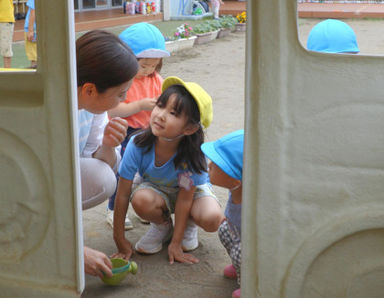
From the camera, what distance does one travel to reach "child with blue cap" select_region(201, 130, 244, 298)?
227cm

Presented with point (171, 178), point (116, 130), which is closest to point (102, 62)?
point (116, 130)

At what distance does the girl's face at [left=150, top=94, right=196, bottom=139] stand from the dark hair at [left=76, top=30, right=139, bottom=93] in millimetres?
283

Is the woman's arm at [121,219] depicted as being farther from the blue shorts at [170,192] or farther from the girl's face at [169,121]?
the girl's face at [169,121]

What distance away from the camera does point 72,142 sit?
1.87m

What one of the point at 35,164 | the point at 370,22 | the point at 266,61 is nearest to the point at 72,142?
the point at 35,164

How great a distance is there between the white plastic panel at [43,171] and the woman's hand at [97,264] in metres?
0.36

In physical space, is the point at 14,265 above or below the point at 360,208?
below

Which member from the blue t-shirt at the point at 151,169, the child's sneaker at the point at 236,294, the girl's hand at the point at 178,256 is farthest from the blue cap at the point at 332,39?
the child's sneaker at the point at 236,294

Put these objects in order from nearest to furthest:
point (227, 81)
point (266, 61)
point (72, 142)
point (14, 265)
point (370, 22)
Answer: point (266, 61), point (72, 142), point (14, 265), point (227, 81), point (370, 22)

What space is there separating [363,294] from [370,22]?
14.7m

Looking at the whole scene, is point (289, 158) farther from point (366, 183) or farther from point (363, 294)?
point (363, 294)

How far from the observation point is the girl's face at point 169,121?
106 inches

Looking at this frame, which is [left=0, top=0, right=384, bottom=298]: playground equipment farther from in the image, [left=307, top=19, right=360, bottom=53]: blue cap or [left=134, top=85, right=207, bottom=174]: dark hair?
[left=307, top=19, right=360, bottom=53]: blue cap

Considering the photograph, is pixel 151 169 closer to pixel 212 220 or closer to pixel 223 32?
pixel 212 220
